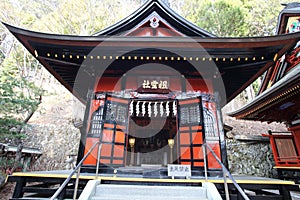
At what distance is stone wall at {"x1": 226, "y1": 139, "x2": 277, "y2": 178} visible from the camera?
11.0 metres

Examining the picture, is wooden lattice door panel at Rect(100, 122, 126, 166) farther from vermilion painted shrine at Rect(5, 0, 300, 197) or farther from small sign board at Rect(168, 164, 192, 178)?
small sign board at Rect(168, 164, 192, 178)

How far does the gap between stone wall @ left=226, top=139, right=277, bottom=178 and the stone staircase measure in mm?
9524

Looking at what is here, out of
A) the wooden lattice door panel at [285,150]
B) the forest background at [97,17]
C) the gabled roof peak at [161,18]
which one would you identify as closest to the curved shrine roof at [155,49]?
the gabled roof peak at [161,18]

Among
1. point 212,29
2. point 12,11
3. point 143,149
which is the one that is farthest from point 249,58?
point 12,11

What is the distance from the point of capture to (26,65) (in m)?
19.6

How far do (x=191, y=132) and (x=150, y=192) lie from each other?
7.77ft

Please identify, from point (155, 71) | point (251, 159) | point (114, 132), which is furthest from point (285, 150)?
point (114, 132)

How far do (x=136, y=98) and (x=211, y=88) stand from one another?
253 centimetres

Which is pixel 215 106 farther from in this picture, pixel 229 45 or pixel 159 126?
pixel 159 126

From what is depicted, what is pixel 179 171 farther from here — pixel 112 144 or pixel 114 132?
pixel 114 132

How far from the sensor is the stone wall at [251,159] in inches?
433

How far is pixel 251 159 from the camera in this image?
11.6 meters

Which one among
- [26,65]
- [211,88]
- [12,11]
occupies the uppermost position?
[12,11]

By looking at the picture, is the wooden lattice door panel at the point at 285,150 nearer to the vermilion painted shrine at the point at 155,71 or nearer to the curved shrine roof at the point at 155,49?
the vermilion painted shrine at the point at 155,71
